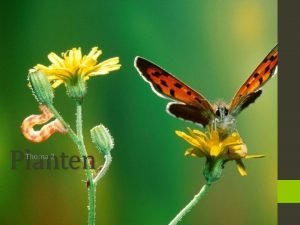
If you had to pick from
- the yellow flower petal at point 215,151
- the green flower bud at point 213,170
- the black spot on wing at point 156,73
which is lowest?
the green flower bud at point 213,170

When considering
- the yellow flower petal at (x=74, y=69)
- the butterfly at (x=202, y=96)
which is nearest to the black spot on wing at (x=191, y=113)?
Answer: the butterfly at (x=202, y=96)

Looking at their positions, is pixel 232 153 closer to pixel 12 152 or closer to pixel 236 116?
pixel 236 116

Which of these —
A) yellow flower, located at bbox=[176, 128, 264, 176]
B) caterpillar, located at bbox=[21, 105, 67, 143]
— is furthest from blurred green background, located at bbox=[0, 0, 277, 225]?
yellow flower, located at bbox=[176, 128, 264, 176]

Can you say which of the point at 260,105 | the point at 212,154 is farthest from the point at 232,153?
the point at 260,105

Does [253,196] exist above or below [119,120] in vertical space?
below

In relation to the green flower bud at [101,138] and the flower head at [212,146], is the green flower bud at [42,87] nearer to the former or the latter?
the green flower bud at [101,138]

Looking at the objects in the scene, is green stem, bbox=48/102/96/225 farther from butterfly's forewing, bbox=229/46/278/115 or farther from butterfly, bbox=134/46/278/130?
butterfly's forewing, bbox=229/46/278/115
